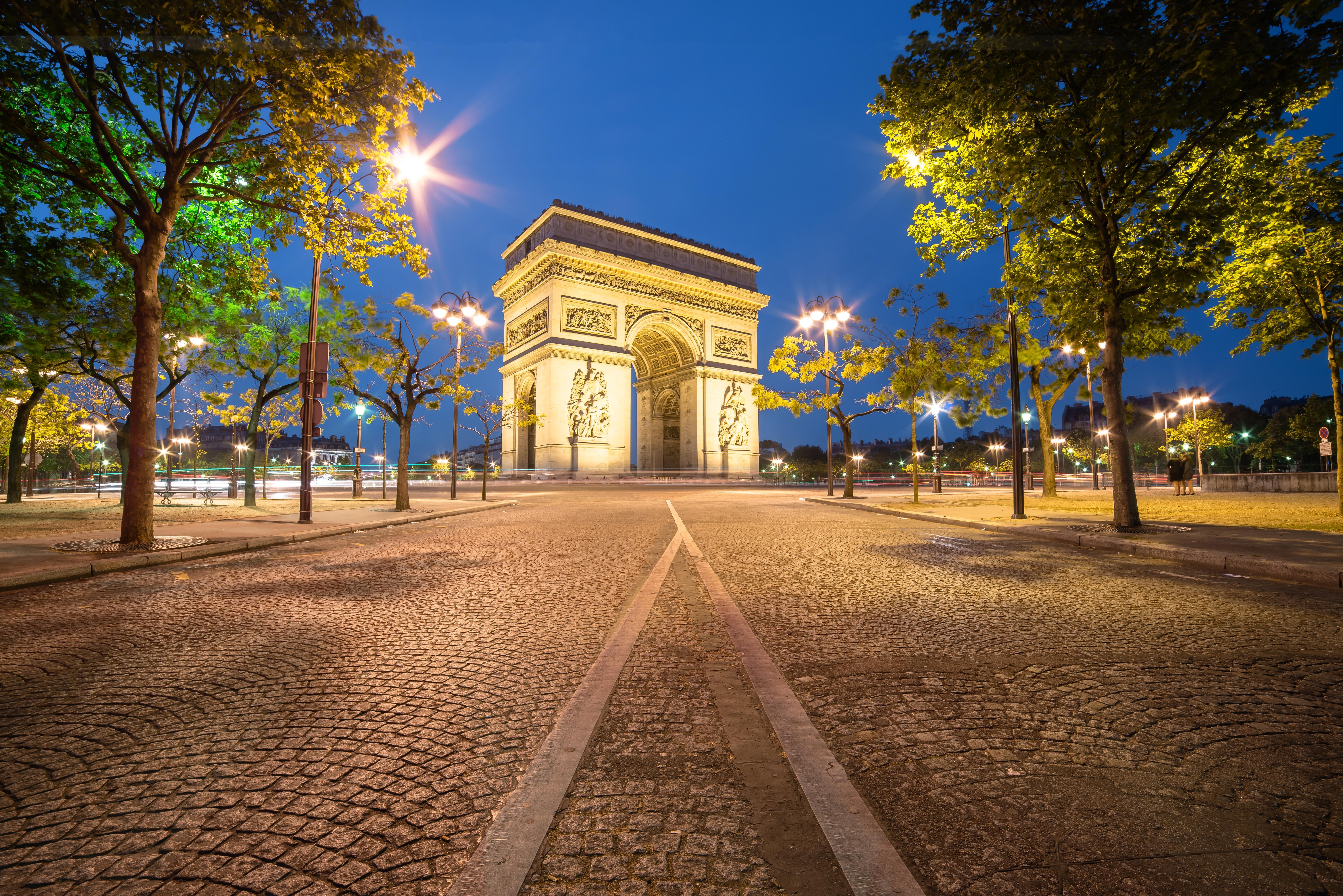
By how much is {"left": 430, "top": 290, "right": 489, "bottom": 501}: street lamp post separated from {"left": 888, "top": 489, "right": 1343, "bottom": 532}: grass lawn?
14.2 m

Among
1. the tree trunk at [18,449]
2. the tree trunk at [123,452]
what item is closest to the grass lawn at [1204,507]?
the tree trunk at [123,452]

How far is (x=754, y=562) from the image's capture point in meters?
7.69

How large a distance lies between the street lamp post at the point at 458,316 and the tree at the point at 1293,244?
60.5 ft

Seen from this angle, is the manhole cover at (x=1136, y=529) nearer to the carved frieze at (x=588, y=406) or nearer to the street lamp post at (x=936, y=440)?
the street lamp post at (x=936, y=440)

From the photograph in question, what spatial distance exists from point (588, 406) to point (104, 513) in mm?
25727

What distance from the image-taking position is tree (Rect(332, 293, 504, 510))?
18.3m

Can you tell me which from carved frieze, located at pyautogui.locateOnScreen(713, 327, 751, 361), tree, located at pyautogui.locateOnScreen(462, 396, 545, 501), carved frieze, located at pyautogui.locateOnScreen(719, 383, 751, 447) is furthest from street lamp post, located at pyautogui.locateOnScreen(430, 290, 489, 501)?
carved frieze, located at pyautogui.locateOnScreen(713, 327, 751, 361)

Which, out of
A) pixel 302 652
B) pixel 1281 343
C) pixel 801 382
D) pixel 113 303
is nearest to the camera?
pixel 302 652

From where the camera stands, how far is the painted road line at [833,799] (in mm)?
1589

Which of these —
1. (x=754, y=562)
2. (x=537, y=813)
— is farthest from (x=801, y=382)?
(x=537, y=813)

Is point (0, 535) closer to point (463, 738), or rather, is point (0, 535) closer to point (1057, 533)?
point (463, 738)

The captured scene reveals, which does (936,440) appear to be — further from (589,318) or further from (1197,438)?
(589,318)

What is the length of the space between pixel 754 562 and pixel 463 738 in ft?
18.0

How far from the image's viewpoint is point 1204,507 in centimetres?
1662
